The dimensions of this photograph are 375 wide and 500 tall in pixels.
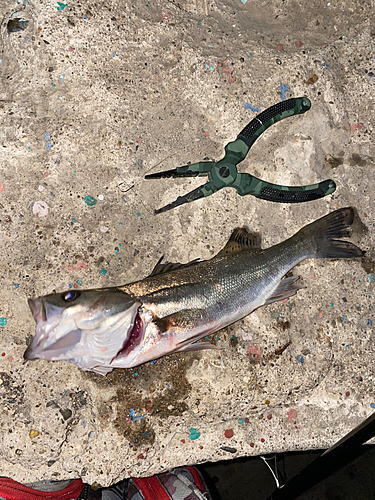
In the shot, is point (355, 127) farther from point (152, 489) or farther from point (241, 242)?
A: point (152, 489)

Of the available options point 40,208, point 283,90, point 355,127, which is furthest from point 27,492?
point 355,127

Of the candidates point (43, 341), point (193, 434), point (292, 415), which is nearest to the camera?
point (43, 341)

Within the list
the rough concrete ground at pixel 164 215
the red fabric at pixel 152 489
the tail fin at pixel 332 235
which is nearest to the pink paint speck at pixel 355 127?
the rough concrete ground at pixel 164 215

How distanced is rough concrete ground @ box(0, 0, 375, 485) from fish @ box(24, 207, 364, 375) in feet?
0.82

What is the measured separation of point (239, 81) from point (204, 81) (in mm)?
274

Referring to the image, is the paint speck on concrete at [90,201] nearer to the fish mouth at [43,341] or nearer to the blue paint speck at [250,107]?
the fish mouth at [43,341]

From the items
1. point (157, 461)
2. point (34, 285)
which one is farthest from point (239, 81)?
point (157, 461)

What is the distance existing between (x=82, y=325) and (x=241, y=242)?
3.84ft

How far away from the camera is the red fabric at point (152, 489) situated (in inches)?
135

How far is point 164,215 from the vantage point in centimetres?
264

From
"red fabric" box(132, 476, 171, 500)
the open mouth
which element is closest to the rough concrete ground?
the open mouth

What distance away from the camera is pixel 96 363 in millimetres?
2104

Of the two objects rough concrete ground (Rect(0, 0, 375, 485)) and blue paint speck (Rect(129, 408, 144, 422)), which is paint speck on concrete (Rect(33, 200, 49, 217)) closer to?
rough concrete ground (Rect(0, 0, 375, 485))

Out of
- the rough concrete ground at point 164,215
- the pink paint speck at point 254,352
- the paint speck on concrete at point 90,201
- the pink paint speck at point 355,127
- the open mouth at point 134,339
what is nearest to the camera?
the open mouth at point 134,339
